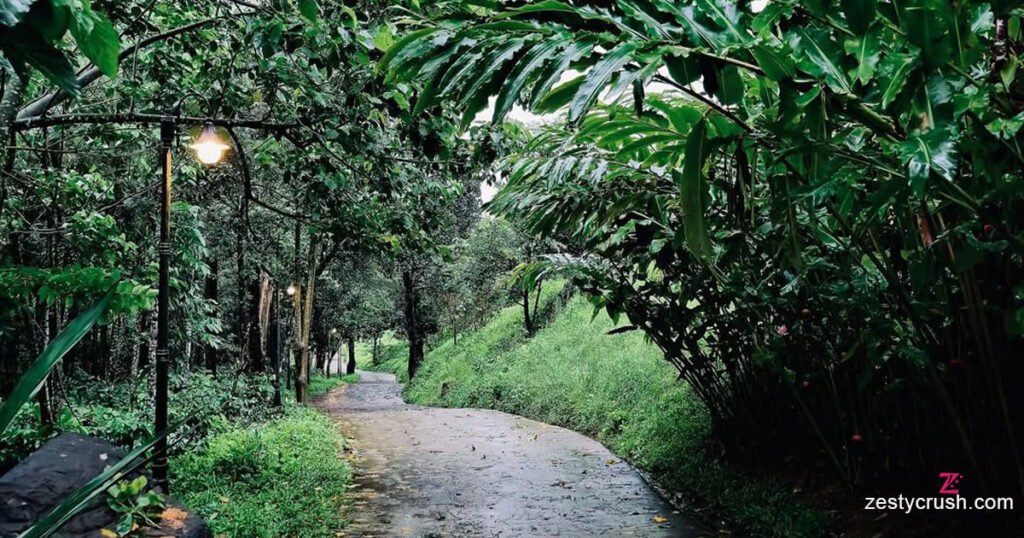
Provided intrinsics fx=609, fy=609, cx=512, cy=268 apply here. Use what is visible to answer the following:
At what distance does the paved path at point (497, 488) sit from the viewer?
196 inches

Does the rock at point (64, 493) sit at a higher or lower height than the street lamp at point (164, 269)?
lower

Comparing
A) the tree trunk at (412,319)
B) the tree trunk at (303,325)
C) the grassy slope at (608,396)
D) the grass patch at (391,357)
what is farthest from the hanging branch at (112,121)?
the grass patch at (391,357)

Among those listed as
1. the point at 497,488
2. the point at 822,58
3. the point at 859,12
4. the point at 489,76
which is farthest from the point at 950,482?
the point at 497,488

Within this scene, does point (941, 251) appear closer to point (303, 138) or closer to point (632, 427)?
point (303, 138)

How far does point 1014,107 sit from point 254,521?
536 centimetres

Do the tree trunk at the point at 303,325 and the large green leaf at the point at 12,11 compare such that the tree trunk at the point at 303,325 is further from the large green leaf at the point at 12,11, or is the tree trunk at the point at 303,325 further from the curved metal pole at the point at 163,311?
the large green leaf at the point at 12,11

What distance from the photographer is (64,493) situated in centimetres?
393

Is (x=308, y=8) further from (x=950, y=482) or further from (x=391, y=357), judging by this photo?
(x=391, y=357)

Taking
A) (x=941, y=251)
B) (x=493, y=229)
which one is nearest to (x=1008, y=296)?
(x=941, y=251)

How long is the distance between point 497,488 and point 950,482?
4.09 m

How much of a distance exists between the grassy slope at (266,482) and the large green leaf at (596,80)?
4.31 metres

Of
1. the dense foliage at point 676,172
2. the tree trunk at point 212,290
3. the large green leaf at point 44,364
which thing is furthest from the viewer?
the tree trunk at point 212,290

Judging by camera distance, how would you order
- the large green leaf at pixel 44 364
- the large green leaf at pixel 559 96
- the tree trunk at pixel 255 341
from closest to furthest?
the large green leaf at pixel 44 364
the large green leaf at pixel 559 96
the tree trunk at pixel 255 341

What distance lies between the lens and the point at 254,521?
16.0 ft
